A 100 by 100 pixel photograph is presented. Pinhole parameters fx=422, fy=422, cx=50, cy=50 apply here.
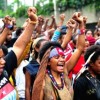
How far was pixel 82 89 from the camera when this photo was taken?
4.60 metres

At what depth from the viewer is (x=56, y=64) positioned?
4.64 metres

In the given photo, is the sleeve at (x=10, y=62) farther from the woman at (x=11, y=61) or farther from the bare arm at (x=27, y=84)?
the bare arm at (x=27, y=84)

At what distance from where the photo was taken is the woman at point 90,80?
4578 millimetres

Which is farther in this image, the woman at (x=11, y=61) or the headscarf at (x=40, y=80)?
the headscarf at (x=40, y=80)

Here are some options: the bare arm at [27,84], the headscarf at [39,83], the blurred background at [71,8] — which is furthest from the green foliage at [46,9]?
the headscarf at [39,83]

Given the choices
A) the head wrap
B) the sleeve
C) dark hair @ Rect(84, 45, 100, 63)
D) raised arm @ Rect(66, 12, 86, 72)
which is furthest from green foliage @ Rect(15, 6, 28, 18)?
the sleeve

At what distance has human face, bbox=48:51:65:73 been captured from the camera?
4629mm

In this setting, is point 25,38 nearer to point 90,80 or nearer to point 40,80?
point 40,80

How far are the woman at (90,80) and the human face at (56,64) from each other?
0.23m

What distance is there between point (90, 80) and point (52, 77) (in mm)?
429

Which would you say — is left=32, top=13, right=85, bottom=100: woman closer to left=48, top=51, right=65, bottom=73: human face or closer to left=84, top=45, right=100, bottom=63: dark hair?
left=48, top=51, right=65, bottom=73: human face

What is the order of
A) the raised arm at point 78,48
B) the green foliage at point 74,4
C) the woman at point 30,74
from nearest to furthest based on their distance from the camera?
the raised arm at point 78,48
the woman at point 30,74
the green foliage at point 74,4

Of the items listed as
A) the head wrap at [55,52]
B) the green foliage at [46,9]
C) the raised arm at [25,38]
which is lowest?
the green foliage at [46,9]

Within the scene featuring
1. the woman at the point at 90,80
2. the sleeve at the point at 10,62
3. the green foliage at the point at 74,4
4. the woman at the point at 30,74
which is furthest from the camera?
the green foliage at the point at 74,4
